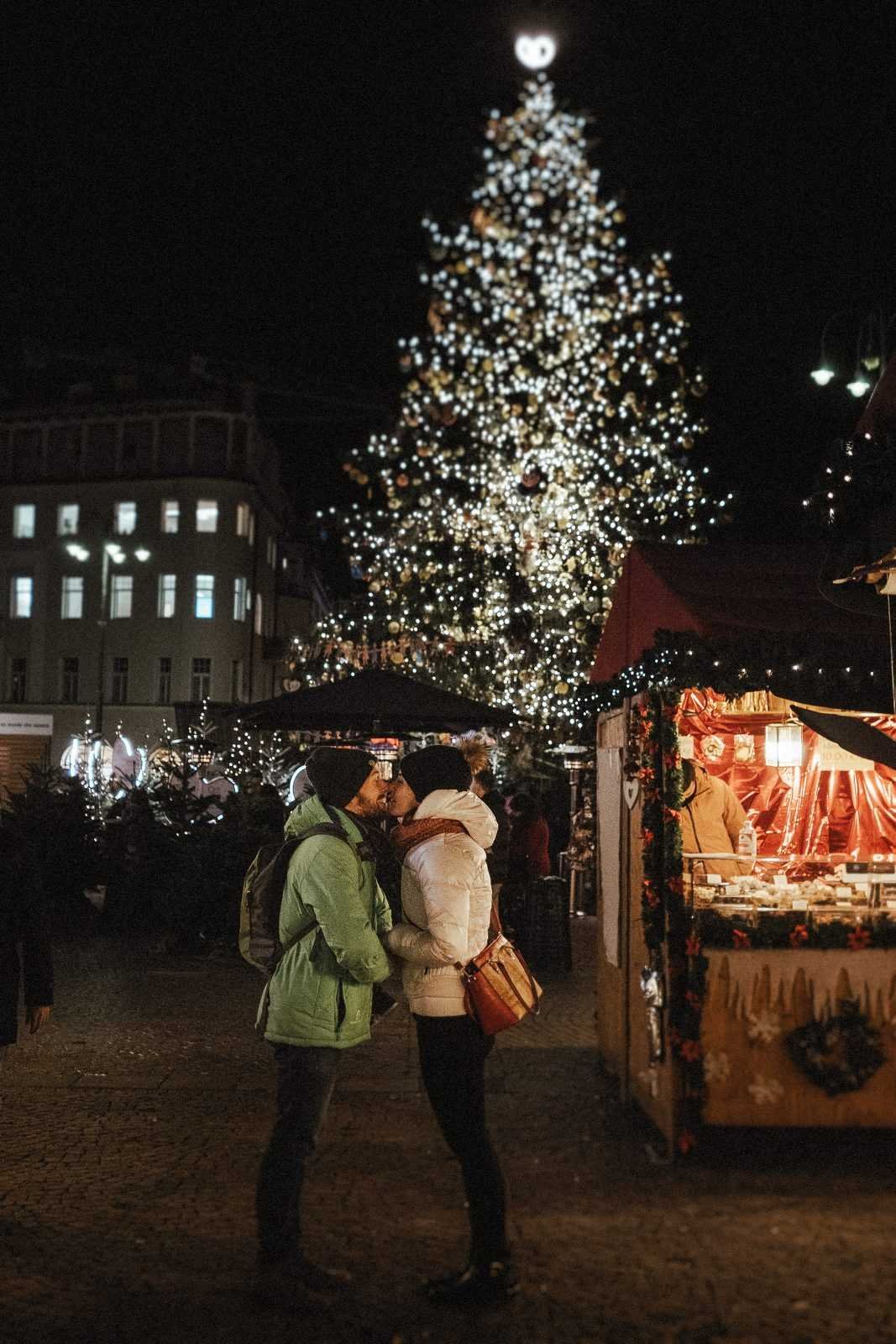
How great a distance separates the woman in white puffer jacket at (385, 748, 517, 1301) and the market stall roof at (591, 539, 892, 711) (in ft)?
7.53

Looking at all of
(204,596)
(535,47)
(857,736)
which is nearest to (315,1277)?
(857,736)

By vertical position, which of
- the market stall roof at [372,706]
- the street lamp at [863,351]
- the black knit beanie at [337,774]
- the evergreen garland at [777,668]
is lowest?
the black knit beanie at [337,774]

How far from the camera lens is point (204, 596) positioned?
51.6 m

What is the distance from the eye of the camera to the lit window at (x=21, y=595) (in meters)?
53.4

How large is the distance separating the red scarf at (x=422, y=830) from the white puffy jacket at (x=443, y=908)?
2cm

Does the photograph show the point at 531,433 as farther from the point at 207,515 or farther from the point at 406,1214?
the point at 207,515

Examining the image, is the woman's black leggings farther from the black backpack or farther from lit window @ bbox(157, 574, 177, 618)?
lit window @ bbox(157, 574, 177, 618)

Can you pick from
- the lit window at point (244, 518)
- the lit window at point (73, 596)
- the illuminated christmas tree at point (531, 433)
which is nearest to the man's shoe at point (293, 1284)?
the illuminated christmas tree at point (531, 433)

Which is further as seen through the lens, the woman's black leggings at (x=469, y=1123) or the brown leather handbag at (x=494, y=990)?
the brown leather handbag at (x=494, y=990)

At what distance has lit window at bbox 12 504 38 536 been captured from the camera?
5384cm

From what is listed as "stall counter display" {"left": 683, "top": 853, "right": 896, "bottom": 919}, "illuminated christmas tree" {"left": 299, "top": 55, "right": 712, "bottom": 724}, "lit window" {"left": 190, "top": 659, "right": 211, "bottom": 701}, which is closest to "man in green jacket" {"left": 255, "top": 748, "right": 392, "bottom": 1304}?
"stall counter display" {"left": 683, "top": 853, "right": 896, "bottom": 919}

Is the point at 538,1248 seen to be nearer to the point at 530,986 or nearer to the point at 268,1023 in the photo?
the point at 530,986

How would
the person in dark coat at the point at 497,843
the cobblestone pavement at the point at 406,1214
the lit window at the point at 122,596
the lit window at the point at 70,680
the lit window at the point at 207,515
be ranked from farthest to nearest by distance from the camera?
the lit window at the point at 70,680 < the lit window at the point at 122,596 < the lit window at the point at 207,515 < the person in dark coat at the point at 497,843 < the cobblestone pavement at the point at 406,1214

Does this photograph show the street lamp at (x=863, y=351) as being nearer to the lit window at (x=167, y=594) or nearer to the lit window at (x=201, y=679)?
the lit window at (x=201, y=679)
